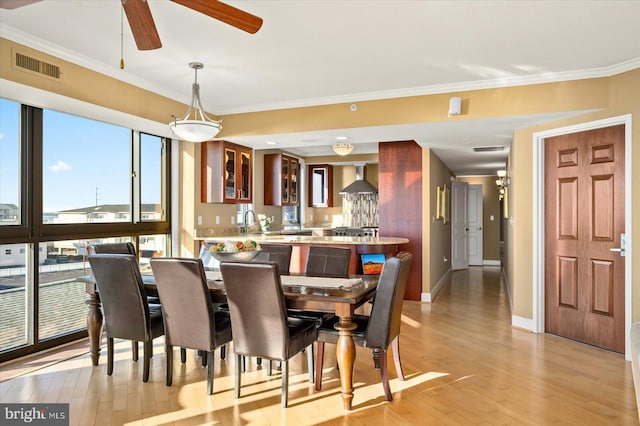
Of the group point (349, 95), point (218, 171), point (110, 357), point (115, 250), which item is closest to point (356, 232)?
point (218, 171)

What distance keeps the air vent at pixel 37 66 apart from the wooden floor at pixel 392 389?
2311 millimetres

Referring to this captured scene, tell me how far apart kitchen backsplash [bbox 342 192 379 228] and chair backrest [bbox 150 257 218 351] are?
23.2ft

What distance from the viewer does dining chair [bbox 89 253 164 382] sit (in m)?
3.18

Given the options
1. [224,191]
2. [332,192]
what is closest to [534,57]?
[224,191]

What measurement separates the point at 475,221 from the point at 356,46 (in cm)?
800

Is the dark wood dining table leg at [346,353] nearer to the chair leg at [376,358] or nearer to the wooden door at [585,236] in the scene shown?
the chair leg at [376,358]

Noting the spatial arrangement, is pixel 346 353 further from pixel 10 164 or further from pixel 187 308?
pixel 10 164

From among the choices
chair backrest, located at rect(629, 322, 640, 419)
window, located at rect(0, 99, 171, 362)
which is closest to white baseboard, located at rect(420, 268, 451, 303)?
window, located at rect(0, 99, 171, 362)

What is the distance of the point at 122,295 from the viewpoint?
3250 millimetres

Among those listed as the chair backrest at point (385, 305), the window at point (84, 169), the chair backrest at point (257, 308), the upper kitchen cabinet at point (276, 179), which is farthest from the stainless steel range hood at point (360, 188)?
the chair backrest at point (257, 308)

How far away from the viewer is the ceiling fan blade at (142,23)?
221 cm

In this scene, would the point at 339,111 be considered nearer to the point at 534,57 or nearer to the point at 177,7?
the point at 534,57

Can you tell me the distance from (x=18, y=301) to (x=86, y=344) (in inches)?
28.6

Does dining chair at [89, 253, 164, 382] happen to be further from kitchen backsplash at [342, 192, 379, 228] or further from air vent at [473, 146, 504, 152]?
kitchen backsplash at [342, 192, 379, 228]
